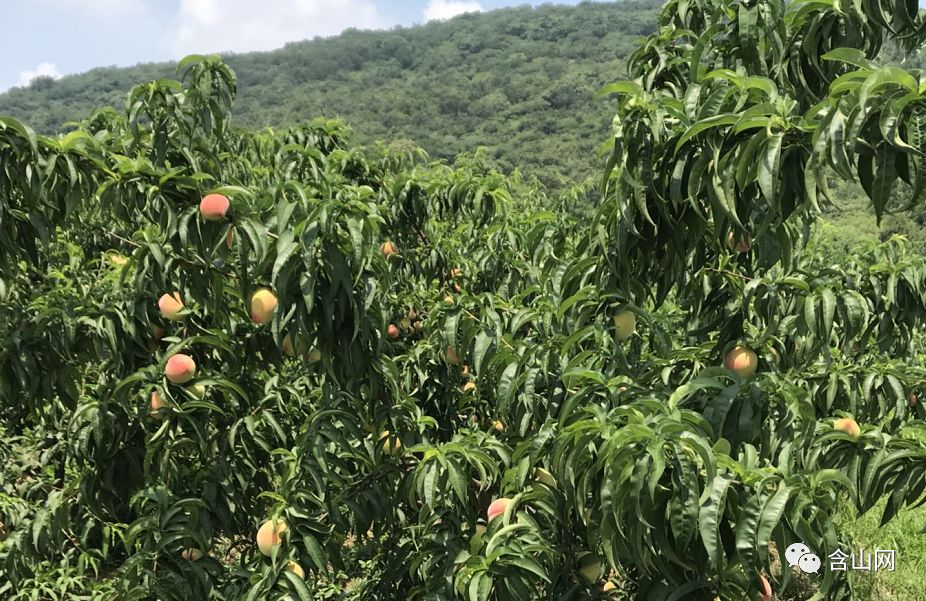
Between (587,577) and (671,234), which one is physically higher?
(671,234)

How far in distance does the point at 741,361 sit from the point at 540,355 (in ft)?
1.59

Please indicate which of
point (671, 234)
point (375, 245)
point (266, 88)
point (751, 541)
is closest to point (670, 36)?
point (671, 234)

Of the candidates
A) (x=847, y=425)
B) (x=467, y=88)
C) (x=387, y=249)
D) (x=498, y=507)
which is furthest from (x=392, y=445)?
(x=467, y=88)

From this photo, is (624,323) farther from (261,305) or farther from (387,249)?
(387,249)

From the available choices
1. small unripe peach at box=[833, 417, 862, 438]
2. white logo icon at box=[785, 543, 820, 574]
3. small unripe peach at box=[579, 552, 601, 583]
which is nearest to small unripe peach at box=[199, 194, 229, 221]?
small unripe peach at box=[579, 552, 601, 583]

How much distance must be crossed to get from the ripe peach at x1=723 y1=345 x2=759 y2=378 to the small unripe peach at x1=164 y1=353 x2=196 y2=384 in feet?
4.47

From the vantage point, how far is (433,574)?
6.88ft

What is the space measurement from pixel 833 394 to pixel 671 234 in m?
0.81

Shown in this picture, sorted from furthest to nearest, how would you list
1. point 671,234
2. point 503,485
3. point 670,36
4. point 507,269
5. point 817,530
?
point 507,269 → point 670,36 → point 503,485 → point 671,234 → point 817,530

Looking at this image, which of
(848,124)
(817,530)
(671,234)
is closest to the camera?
(848,124)

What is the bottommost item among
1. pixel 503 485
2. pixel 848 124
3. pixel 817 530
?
pixel 503 485

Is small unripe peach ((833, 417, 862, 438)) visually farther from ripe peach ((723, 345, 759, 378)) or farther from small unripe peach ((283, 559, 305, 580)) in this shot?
small unripe peach ((283, 559, 305, 580))

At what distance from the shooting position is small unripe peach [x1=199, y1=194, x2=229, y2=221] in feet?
5.81

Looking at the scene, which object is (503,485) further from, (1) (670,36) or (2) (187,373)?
(1) (670,36)
